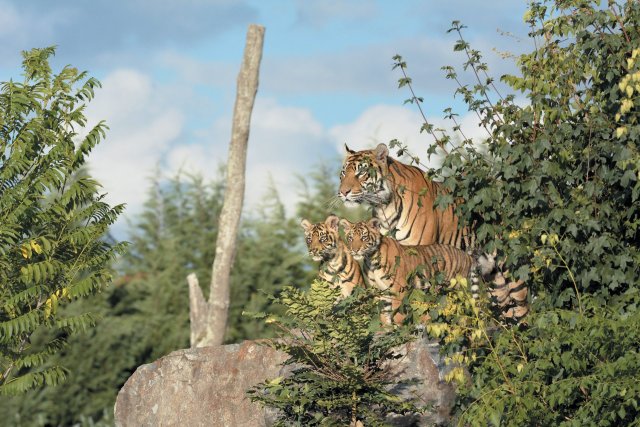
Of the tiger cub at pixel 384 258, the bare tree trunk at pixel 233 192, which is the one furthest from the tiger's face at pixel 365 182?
the bare tree trunk at pixel 233 192

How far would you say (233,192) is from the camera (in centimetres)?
1969

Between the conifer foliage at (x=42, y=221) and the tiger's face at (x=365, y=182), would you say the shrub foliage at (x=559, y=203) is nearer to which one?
the tiger's face at (x=365, y=182)

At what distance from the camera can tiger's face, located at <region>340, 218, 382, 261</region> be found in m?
11.7

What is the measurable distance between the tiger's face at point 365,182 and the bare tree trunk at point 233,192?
7046 millimetres

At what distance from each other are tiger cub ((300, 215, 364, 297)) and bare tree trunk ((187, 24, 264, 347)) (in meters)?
7.63

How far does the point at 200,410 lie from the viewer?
491 inches

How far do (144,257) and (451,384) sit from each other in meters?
16.6

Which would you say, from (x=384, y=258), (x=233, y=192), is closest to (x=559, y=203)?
(x=384, y=258)

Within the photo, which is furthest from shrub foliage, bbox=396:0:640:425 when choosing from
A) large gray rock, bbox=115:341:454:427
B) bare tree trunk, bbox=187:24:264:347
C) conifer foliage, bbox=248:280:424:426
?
bare tree trunk, bbox=187:24:264:347

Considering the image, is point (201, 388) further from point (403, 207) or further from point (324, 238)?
point (403, 207)

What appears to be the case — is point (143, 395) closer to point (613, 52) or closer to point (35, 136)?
point (35, 136)

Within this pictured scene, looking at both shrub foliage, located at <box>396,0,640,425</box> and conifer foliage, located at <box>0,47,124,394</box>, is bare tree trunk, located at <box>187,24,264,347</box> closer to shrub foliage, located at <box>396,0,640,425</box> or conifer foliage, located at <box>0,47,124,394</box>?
conifer foliage, located at <box>0,47,124,394</box>

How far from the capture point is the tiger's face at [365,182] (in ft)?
41.3

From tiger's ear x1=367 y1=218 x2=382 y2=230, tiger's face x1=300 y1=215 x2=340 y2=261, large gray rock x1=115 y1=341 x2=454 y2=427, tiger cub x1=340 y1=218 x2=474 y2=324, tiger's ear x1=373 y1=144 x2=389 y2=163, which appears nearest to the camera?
tiger cub x1=340 y1=218 x2=474 y2=324
